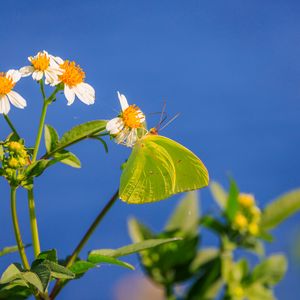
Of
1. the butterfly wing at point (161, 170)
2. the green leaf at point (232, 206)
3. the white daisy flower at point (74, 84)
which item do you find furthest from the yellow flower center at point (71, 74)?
the green leaf at point (232, 206)

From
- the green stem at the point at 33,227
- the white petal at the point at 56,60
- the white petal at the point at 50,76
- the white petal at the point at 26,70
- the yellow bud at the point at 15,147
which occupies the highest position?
the white petal at the point at 56,60

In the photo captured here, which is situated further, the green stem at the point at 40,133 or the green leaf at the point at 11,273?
the green stem at the point at 40,133

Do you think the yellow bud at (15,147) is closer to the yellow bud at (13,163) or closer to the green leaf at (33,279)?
the yellow bud at (13,163)

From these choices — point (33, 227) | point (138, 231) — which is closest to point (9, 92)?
point (33, 227)

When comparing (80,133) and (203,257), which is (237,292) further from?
(80,133)

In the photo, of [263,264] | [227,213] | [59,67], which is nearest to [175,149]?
[59,67]

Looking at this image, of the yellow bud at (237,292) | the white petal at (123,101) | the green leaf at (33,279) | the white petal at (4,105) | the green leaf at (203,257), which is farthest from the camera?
the green leaf at (203,257)

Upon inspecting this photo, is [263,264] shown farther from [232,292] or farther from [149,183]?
[149,183]

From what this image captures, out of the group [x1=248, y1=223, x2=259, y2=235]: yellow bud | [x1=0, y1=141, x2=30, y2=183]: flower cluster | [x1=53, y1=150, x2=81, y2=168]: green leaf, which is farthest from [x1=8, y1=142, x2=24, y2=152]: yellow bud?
[x1=248, y1=223, x2=259, y2=235]: yellow bud
